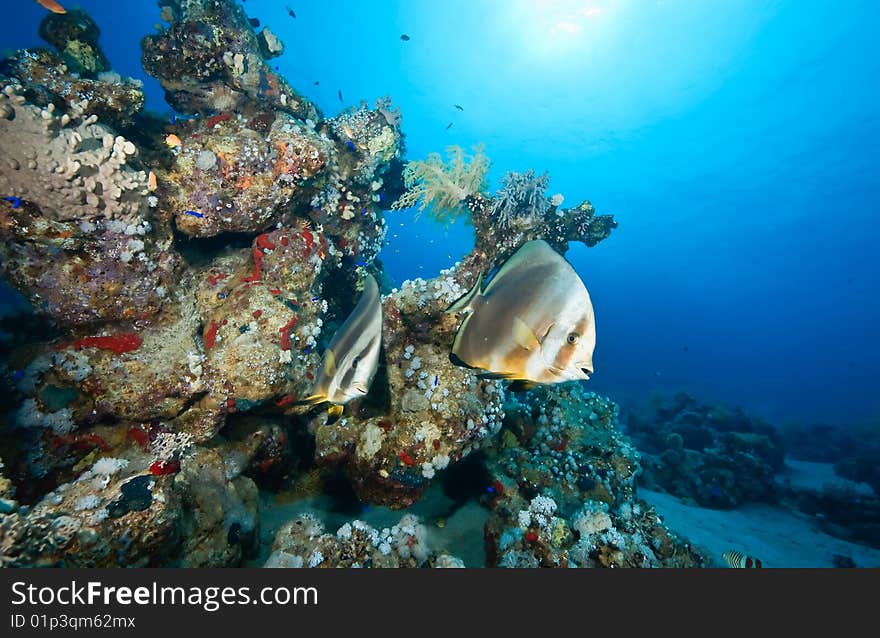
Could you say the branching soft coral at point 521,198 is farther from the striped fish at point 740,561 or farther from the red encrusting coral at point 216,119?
the striped fish at point 740,561

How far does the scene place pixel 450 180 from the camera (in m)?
6.30

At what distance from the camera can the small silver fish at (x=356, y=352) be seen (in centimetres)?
207

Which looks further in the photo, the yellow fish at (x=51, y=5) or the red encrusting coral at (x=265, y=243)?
the red encrusting coral at (x=265, y=243)

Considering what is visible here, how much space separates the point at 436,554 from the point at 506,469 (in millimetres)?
2037

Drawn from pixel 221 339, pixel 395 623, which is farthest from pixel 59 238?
pixel 395 623

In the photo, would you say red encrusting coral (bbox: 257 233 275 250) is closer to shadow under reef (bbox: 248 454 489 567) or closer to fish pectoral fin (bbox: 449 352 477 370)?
shadow under reef (bbox: 248 454 489 567)

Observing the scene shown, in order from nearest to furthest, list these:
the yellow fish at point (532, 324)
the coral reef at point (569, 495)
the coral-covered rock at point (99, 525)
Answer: the yellow fish at point (532, 324) < the coral-covered rock at point (99, 525) < the coral reef at point (569, 495)

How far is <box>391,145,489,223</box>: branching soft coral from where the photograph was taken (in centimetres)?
628

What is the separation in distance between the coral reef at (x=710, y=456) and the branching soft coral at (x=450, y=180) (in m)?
9.62

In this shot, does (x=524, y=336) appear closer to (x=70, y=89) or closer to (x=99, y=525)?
(x=99, y=525)

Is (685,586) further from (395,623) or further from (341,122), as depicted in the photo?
(341,122)

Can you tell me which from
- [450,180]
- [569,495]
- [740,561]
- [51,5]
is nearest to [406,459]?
[569,495]

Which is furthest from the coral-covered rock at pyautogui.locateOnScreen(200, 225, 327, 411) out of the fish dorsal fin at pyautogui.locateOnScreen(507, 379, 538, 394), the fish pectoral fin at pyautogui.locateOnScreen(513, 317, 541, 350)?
the fish pectoral fin at pyautogui.locateOnScreen(513, 317, 541, 350)

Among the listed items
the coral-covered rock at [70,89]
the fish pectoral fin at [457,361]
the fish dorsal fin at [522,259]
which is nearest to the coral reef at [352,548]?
the fish pectoral fin at [457,361]
